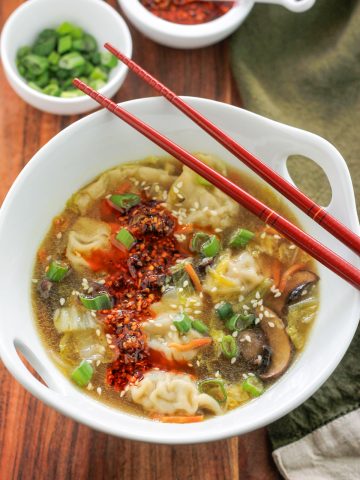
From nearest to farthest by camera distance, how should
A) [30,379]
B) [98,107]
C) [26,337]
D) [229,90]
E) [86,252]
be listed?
[30,379]
[26,337]
[86,252]
[98,107]
[229,90]

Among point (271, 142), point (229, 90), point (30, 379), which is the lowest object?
point (30, 379)

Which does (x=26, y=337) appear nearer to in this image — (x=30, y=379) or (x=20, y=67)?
(x=30, y=379)

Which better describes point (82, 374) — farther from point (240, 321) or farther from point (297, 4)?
point (297, 4)

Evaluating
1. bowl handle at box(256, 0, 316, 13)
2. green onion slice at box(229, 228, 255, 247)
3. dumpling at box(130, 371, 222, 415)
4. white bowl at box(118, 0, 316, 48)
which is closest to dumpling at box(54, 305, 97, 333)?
dumpling at box(130, 371, 222, 415)

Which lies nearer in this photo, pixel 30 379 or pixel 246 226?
pixel 30 379

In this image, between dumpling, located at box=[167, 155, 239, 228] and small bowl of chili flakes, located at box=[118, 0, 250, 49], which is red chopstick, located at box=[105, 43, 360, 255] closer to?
dumpling, located at box=[167, 155, 239, 228]

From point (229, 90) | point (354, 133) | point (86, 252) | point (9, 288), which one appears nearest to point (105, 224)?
point (86, 252)

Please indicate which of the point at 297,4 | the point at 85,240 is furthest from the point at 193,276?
the point at 297,4
